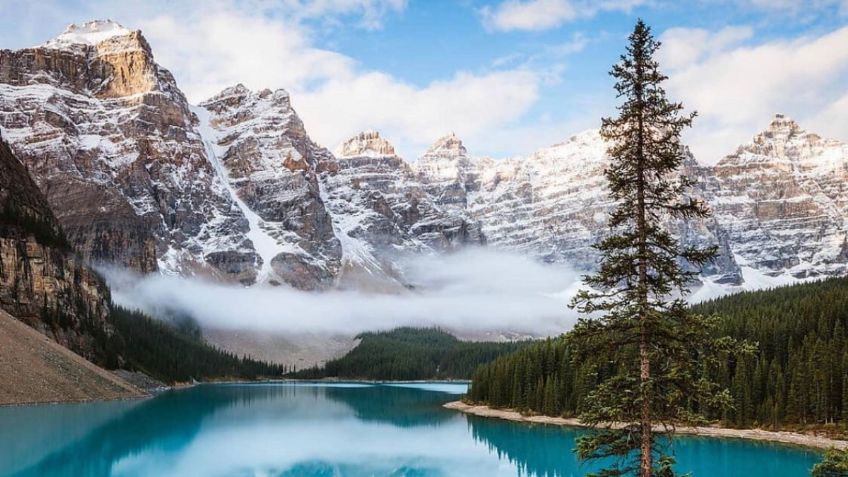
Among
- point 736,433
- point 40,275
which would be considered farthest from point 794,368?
point 40,275

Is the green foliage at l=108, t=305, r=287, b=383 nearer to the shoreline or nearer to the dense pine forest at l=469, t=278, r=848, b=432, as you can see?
the dense pine forest at l=469, t=278, r=848, b=432

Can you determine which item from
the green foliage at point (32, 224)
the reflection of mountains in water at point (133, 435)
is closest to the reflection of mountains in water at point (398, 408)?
the reflection of mountains in water at point (133, 435)

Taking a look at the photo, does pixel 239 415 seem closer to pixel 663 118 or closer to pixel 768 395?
pixel 768 395

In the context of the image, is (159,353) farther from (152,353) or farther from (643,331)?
(643,331)

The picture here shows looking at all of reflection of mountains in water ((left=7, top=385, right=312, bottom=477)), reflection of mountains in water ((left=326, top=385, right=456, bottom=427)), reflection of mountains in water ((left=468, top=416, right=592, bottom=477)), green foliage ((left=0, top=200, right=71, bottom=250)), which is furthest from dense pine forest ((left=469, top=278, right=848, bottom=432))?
green foliage ((left=0, top=200, right=71, bottom=250))

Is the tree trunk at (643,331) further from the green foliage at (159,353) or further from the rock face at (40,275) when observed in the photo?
the green foliage at (159,353)

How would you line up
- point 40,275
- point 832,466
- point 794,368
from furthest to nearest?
point 40,275, point 794,368, point 832,466

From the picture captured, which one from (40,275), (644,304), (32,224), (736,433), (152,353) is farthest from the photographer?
(152,353)
